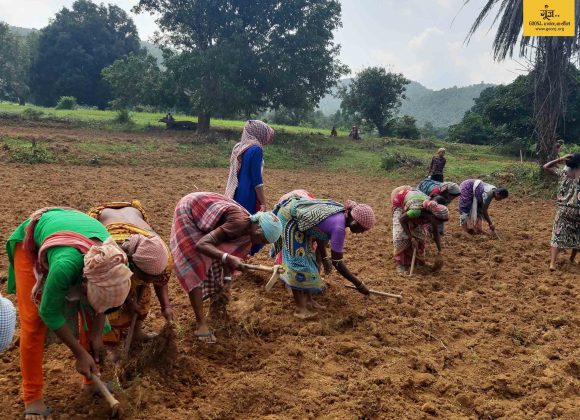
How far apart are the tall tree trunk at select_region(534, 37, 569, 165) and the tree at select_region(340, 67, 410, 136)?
55.8 ft

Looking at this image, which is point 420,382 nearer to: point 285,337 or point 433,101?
point 285,337

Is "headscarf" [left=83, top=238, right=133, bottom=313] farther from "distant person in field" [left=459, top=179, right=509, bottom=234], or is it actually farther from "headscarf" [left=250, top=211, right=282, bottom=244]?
"distant person in field" [left=459, top=179, right=509, bottom=234]

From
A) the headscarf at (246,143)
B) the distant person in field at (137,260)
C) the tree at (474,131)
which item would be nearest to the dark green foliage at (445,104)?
the tree at (474,131)

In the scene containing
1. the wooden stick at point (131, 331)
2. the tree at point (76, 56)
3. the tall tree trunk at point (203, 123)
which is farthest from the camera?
the tree at point (76, 56)

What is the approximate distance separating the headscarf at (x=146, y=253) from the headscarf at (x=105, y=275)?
38 cm

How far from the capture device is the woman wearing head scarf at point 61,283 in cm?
221

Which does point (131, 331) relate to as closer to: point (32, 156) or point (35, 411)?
point (35, 411)

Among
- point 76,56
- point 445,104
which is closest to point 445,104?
point 445,104

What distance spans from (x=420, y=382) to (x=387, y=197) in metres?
8.06

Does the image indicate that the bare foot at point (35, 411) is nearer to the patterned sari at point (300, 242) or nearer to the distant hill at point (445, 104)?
the patterned sari at point (300, 242)

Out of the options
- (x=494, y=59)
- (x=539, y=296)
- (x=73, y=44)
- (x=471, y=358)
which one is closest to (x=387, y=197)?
(x=494, y=59)

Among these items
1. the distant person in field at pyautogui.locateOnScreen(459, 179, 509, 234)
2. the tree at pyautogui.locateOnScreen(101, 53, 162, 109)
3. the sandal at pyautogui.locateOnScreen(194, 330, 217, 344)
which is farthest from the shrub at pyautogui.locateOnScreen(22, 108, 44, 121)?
the sandal at pyautogui.locateOnScreen(194, 330, 217, 344)

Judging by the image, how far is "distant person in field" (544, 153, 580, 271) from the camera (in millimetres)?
5711

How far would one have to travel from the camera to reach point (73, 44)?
3194cm
